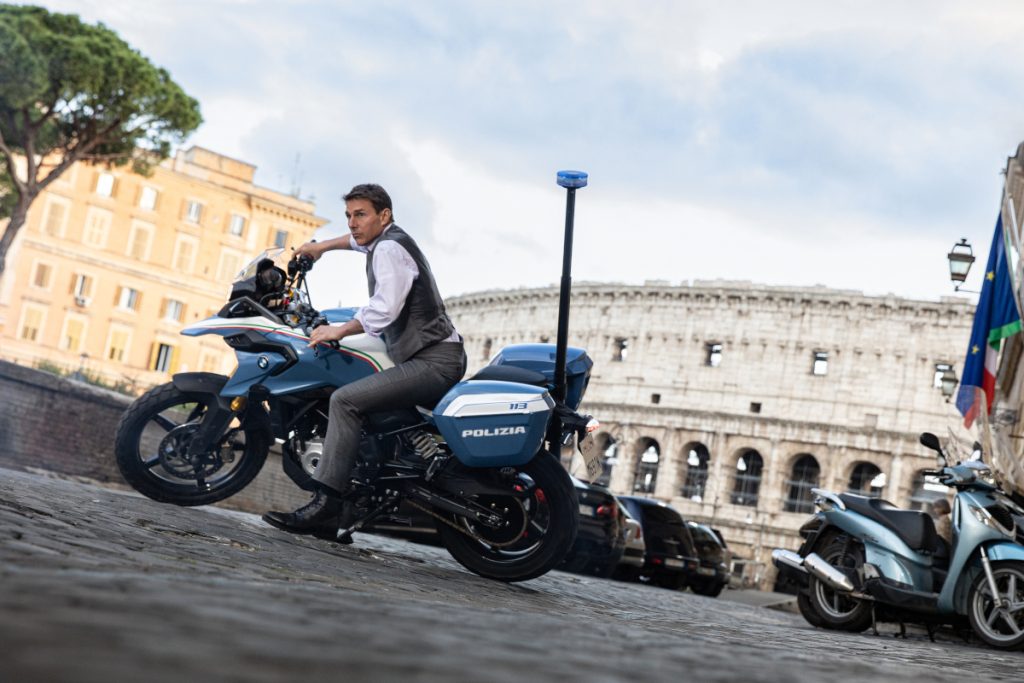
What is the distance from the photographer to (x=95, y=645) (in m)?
1.71

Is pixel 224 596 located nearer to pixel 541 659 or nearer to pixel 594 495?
pixel 541 659

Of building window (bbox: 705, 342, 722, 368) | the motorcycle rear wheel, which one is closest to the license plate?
the motorcycle rear wheel

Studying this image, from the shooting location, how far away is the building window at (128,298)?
2228 inches

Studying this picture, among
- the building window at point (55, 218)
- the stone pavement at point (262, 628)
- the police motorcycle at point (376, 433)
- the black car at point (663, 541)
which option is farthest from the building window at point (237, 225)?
the stone pavement at point (262, 628)

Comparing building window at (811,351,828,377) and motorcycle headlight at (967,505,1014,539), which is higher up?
building window at (811,351,828,377)

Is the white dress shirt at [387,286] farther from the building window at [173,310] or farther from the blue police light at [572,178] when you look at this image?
the building window at [173,310]

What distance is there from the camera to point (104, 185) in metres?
56.5

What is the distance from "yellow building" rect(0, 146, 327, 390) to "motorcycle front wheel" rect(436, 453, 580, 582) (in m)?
48.2

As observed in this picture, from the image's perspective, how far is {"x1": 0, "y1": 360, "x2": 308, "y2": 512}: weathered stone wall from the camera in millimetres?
13070

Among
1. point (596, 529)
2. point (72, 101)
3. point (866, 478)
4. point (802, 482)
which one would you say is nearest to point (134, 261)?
point (72, 101)

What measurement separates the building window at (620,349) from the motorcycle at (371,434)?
2428 inches

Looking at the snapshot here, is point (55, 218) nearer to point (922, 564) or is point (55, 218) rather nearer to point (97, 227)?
point (97, 227)

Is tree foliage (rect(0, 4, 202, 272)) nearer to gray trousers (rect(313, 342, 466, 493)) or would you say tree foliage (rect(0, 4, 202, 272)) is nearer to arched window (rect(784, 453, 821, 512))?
gray trousers (rect(313, 342, 466, 493))

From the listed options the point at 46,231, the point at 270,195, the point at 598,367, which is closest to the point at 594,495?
the point at 46,231
